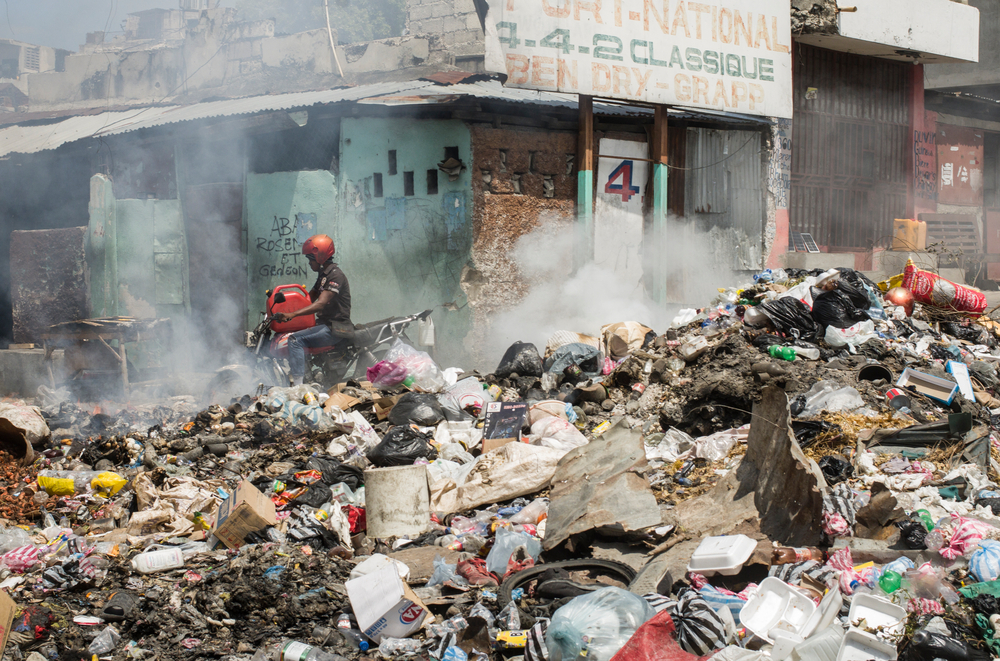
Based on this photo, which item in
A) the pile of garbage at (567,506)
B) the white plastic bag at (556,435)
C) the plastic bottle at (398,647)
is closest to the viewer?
the pile of garbage at (567,506)

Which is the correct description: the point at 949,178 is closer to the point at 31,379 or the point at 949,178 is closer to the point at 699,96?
the point at 699,96

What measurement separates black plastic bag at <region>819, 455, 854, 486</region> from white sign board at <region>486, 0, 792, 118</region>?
5.67m

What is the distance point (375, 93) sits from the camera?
9195mm

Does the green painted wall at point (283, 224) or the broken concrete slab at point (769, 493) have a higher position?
the green painted wall at point (283, 224)

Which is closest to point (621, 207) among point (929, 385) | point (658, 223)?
point (658, 223)

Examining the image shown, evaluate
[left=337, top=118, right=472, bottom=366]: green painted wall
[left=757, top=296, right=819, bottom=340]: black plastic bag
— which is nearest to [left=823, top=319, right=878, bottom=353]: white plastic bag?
[left=757, top=296, right=819, bottom=340]: black plastic bag

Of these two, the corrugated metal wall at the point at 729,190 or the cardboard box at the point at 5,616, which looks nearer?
the cardboard box at the point at 5,616

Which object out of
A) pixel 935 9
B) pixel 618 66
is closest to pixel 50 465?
pixel 618 66

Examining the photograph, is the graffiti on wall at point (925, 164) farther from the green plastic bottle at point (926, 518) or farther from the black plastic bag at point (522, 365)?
the green plastic bottle at point (926, 518)

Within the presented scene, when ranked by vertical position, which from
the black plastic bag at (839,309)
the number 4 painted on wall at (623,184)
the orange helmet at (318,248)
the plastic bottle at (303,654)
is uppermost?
the number 4 painted on wall at (623,184)

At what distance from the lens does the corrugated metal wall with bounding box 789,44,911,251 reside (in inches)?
475

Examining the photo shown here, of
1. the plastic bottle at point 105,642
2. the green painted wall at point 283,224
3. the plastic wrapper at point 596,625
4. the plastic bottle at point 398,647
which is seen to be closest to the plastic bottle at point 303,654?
the plastic bottle at point 398,647

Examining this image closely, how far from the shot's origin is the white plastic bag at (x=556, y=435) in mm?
5664

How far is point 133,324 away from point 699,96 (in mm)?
7281
